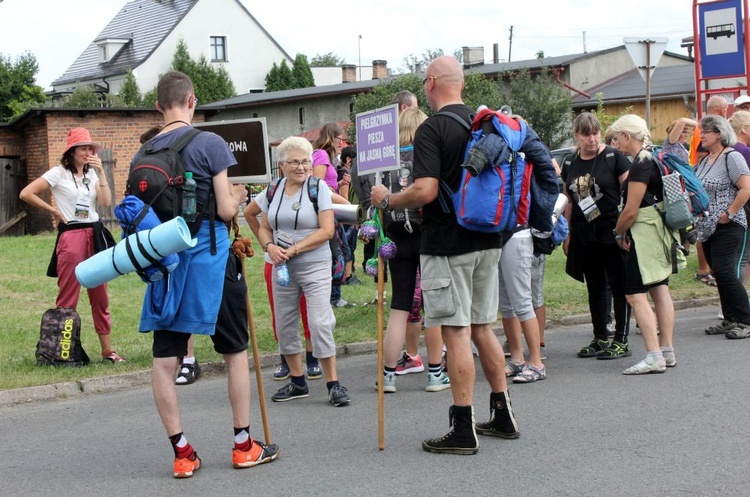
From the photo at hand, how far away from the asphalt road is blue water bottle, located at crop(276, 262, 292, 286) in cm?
91

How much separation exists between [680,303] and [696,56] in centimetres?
577

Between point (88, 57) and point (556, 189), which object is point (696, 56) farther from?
point (88, 57)

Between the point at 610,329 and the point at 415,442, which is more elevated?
the point at 610,329

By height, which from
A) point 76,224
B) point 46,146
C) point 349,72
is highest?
point 349,72

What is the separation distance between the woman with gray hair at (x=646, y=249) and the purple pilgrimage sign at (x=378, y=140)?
2335 millimetres

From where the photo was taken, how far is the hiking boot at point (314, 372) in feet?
26.9

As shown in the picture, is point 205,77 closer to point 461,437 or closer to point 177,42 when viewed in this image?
point 177,42

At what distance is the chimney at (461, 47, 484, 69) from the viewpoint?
171 ft

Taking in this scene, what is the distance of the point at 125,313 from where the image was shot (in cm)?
1116

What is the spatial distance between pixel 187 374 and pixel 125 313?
10.6 feet

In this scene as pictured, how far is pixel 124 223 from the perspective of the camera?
5117 mm

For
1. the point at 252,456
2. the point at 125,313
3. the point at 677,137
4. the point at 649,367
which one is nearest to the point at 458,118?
the point at 252,456

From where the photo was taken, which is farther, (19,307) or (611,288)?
(19,307)

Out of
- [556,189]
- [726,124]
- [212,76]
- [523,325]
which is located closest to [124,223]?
[556,189]
